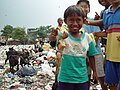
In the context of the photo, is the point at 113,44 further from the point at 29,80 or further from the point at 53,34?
the point at 29,80

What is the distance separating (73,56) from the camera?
2.35 meters

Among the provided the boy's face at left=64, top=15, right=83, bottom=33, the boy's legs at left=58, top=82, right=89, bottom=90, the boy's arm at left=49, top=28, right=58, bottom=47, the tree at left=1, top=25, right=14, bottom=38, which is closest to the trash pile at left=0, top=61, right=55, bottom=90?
the boy's arm at left=49, top=28, right=58, bottom=47

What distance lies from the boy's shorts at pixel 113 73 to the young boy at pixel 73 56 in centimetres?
22

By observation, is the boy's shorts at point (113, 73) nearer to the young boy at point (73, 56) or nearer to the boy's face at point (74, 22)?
the young boy at point (73, 56)

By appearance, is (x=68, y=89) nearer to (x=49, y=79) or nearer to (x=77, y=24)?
(x=77, y=24)

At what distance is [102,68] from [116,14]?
119cm

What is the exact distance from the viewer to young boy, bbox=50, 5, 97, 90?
2.33m

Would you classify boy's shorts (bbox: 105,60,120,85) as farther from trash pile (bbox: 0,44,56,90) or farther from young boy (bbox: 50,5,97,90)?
trash pile (bbox: 0,44,56,90)

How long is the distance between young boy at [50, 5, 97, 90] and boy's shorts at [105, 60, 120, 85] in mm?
223

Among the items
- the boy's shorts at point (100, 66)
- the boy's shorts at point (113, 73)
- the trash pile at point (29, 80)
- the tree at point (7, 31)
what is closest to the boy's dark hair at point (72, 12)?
the boy's shorts at point (113, 73)

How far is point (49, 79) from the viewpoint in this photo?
6711 mm

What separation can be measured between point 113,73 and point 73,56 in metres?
0.40

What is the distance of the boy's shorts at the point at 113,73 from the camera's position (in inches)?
90.8

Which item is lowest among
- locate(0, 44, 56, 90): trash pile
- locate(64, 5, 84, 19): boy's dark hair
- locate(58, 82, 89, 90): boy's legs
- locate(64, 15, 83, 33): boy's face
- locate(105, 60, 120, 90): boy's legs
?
locate(0, 44, 56, 90): trash pile
